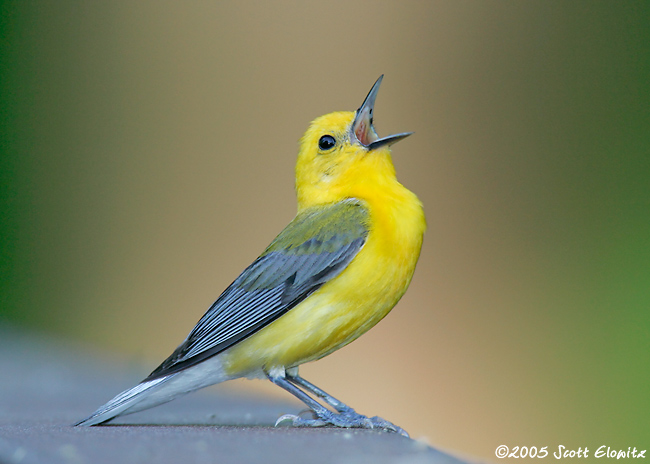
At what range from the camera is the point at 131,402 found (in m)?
2.46

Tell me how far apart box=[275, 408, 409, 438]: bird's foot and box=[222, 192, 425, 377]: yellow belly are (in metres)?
0.20

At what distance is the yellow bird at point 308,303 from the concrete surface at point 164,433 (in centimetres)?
15

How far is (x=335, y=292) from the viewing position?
8.31 ft

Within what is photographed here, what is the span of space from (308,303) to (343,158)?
2.54ft

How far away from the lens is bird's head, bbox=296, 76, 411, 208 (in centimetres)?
297

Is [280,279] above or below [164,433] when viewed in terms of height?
above

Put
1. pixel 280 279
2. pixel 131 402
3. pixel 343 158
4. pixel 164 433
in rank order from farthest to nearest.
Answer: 1. pixel 343 158
2. pixel 280 279
3. pixel 131 402
4. pixel 164 433

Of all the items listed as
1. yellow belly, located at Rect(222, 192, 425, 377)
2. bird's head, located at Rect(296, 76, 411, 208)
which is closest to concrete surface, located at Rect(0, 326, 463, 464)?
yellow belly, located at Rect(222, 192, 425, 377)

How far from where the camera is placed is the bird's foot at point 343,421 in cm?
242

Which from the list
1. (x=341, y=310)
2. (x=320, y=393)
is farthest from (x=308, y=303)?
(x=320, y=393)

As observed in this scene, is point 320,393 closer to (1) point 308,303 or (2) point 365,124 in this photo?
(1) point 308,303

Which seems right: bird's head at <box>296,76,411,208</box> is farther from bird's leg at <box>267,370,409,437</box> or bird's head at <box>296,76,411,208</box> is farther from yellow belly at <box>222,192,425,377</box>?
bird's leg at <box>267,370,409,437</box>

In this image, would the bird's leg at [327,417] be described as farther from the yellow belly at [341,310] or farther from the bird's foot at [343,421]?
the yellow belly at [341,310]

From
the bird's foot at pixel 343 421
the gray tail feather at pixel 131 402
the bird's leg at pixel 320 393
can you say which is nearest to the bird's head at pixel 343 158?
the bird's leg at pixel 320 393
